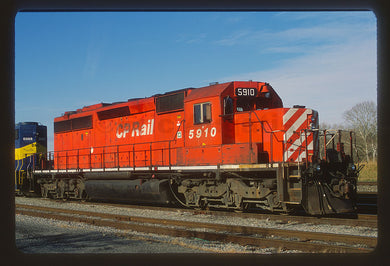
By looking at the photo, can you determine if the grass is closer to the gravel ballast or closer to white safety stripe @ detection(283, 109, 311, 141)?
white safety stripe @ detection(283, 109, 311, 141)

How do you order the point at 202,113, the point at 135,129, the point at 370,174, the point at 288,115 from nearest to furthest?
the point at 288,115 < the point at 202,113 < the point at 135,129 < the point at 370,174

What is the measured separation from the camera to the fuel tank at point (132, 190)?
13688 mm

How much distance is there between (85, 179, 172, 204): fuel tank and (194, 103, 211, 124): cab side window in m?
2.52

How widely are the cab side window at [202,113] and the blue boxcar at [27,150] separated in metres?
10.9

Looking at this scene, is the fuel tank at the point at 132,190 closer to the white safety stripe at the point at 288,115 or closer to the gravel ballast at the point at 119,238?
the gravel ballast at the point at 119,238

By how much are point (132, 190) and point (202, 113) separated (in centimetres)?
422

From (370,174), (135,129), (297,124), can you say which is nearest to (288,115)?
(297,124)

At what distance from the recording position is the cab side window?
12328 mm

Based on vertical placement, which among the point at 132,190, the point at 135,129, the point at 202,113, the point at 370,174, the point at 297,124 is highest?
the point at 202,113

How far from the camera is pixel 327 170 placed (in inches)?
426

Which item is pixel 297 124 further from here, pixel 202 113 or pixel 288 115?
pixel 202 113

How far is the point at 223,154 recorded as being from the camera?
39.0 feet

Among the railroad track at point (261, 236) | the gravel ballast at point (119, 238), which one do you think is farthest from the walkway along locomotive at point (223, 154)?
the railroad track at point (261, 236)
